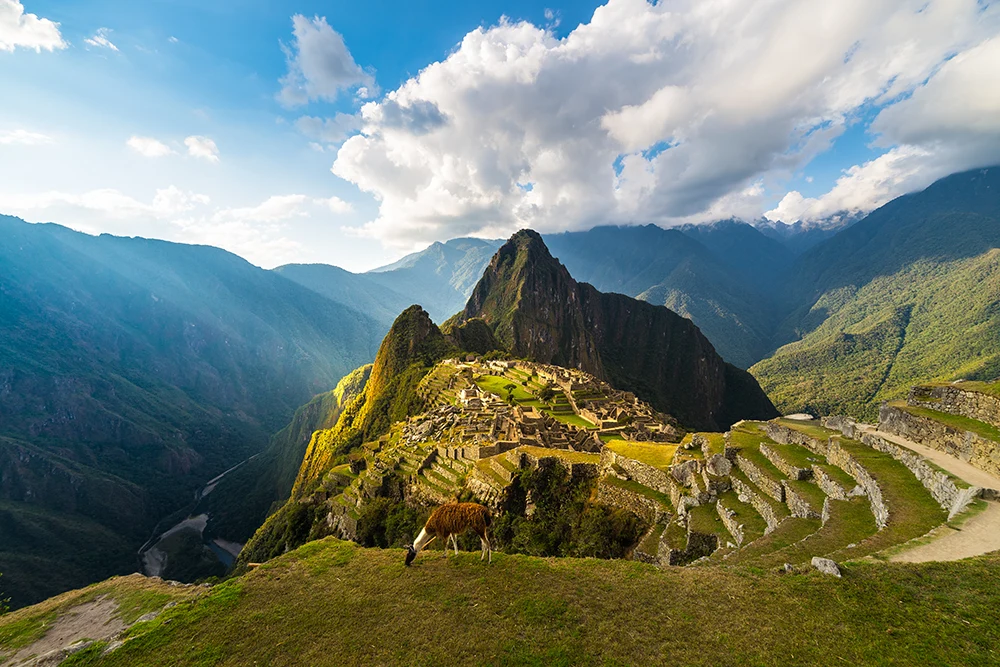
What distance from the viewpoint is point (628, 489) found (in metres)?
28.6

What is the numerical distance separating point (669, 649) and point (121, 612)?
1804cm

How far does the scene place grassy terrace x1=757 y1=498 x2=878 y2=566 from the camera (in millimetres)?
14617

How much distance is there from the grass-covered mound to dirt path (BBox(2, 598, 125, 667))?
3617 mm

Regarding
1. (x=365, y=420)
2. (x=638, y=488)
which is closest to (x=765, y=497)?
(x=638, y=488)

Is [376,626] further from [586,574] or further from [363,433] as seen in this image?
[363,433]

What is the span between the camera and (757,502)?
22.1 metres

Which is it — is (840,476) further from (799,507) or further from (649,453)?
(649,453)

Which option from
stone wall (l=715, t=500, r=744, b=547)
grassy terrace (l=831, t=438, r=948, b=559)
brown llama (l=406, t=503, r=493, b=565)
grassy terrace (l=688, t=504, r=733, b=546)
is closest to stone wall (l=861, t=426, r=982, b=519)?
grassy terrace (l=831, t=438, r=948, b=559)

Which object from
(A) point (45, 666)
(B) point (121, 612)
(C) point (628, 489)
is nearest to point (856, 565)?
(C) point (628, 489)

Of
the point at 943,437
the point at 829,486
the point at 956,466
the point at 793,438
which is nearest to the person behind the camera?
the point at 956,466

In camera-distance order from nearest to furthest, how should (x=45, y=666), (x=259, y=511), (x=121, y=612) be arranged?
(x=45, y=666)
(x=121, y=612)
(x=259, y=511)

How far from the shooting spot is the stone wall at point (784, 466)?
22.3 metres

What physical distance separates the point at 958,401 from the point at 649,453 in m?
18.1

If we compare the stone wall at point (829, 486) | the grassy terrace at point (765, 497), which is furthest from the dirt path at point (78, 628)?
the stone wall at point (829, 486)
